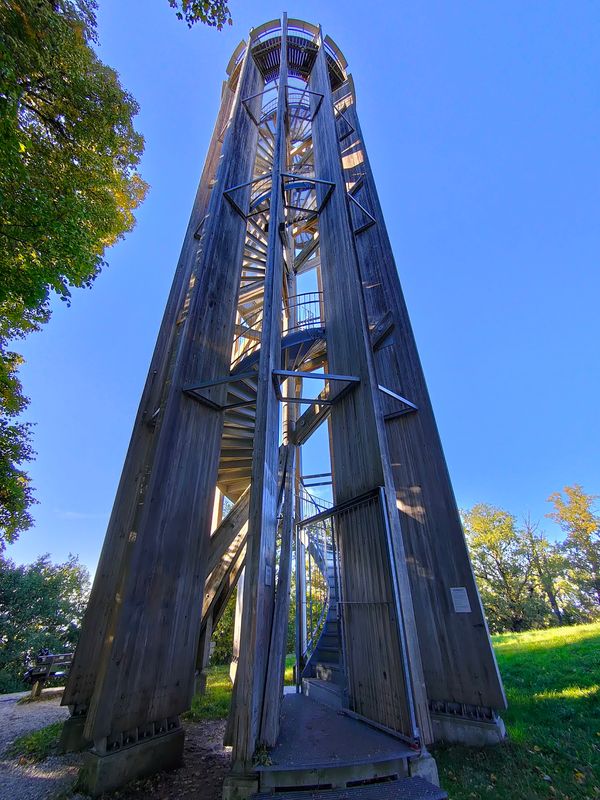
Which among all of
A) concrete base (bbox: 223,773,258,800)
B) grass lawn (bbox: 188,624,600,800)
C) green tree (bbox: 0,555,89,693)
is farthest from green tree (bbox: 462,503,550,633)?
green tree (bbox: 0,555,89,693)

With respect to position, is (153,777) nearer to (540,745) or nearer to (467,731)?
(467,731)

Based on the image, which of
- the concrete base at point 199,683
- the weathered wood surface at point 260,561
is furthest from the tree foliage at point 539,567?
the weathered wood surface at point 260,561

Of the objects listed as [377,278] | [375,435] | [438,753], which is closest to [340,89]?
[377,278]

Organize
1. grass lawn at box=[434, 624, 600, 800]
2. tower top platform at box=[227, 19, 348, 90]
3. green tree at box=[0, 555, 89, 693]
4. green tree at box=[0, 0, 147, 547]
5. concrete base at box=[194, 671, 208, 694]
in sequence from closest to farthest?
grass lawn at box=[434, 624, 600, 800] → green tree at box=[0, 0, 147, 547] → concrete base at box=[194, 671, 208, 694] → tower top platform at box=[227, 19, 348, 90] → green tree at box=[0, 555, 89, 693]

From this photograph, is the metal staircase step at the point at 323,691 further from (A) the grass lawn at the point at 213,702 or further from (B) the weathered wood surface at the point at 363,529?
(A) the grass lawn at the point at 213,702

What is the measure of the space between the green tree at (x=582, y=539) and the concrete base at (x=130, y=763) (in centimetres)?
2627

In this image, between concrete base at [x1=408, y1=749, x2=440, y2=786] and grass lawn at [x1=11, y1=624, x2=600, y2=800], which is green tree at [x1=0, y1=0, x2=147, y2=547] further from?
concrete base at [x1=408, y1=749, x2=440, y2=786]

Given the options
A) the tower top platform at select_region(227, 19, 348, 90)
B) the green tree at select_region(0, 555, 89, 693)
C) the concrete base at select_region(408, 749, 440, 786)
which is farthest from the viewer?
the green tree at select_region(0, 555, 89, 693)

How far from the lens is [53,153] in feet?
22.2

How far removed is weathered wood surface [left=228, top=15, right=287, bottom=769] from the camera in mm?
3182

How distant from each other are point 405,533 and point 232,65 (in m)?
17.9

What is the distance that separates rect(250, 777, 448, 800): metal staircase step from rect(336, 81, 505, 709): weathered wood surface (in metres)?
2.26

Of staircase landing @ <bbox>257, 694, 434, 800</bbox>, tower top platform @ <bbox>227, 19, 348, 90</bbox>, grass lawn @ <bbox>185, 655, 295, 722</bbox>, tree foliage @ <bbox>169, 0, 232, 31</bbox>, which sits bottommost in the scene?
grass lawn @ <bbox>185, 655, 295, 722</bbox>

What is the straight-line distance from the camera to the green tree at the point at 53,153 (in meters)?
5.14
